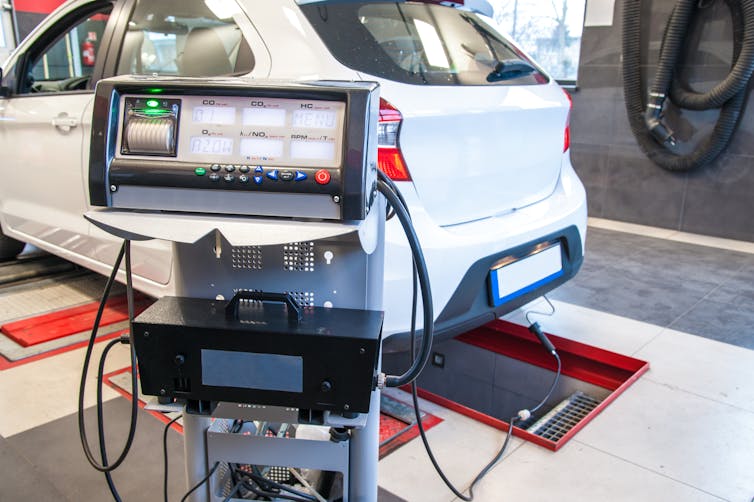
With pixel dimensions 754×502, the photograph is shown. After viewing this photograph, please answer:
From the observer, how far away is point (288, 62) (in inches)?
72.9

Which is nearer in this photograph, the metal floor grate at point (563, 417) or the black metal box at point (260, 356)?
the black metal box at point (260, 356)

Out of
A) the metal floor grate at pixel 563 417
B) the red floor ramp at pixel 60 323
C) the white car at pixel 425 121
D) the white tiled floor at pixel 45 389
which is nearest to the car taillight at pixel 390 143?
the white car at pixel 425 121

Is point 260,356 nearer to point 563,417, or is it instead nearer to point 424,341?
point 424,341

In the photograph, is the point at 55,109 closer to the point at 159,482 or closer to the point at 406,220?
the point at 159,482

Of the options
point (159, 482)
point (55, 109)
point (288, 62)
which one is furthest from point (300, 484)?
point (55, 109)

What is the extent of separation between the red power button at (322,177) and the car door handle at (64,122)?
206 cm

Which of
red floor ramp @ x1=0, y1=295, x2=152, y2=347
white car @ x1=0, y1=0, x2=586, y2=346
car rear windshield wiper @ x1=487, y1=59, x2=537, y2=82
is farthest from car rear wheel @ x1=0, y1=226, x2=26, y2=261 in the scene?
car rear windshield wiper @ x1=487, y1=59, x2=537, y2=82

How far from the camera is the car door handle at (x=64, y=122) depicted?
260 cm

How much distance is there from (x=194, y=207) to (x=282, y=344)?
0.24 meters

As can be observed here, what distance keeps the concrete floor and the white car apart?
0.41 metres

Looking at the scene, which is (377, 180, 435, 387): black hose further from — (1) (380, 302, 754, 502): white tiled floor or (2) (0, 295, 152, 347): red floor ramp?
(2) (0, 295, 152, 347): red floor ramp

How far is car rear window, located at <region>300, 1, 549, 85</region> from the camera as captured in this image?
73.6 inches

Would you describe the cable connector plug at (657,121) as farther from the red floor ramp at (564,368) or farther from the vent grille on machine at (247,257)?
the vent grille on machine at (247,257)

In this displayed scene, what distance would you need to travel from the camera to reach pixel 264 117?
934mm
